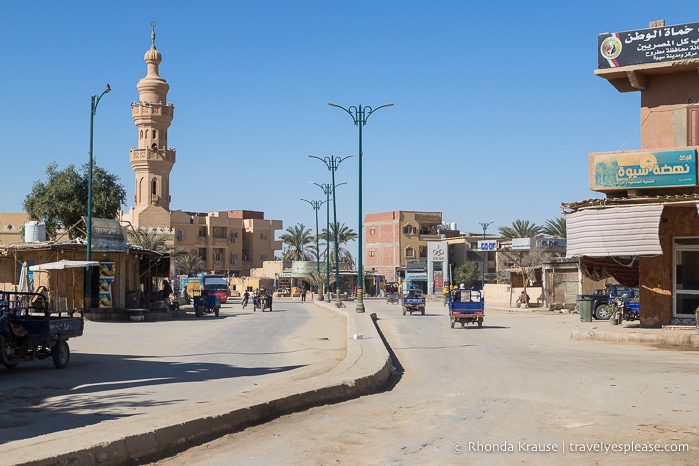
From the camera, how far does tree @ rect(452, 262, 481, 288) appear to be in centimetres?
10756

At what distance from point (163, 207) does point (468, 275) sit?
40.6 m

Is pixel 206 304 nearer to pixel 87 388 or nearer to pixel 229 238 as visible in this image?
pixel 87 388

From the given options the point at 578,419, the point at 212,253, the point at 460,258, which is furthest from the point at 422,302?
the point at 212,253

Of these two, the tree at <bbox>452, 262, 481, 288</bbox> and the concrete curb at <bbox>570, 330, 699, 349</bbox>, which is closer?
the concrete curb at <bbox>570, 330, 699, 349</bbox>

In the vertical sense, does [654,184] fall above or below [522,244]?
above

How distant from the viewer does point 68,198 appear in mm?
66688

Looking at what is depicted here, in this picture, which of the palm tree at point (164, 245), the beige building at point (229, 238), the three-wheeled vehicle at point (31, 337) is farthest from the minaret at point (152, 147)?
the three-wheeled vehicle at point (31, 337)

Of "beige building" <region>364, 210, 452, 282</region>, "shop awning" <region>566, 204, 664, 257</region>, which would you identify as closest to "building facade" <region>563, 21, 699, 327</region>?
"shop awning" <region>566, 204, 664, 257</region>

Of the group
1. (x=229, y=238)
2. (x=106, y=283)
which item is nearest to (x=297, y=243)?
(x=229, y=238)

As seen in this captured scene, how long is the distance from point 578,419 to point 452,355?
33.9 feet

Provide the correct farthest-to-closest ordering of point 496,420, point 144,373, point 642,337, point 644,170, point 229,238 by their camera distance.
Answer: point 229,238 < point 644,170 < point 642,337 < point 144,373 < point 496,420

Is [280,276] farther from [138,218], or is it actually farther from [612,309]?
[612,309]

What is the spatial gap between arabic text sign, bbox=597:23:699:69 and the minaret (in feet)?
258

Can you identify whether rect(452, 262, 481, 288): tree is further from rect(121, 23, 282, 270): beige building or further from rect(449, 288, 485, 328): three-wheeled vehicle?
rect(449, 288, 485, 328): three-wheeled vehicle
